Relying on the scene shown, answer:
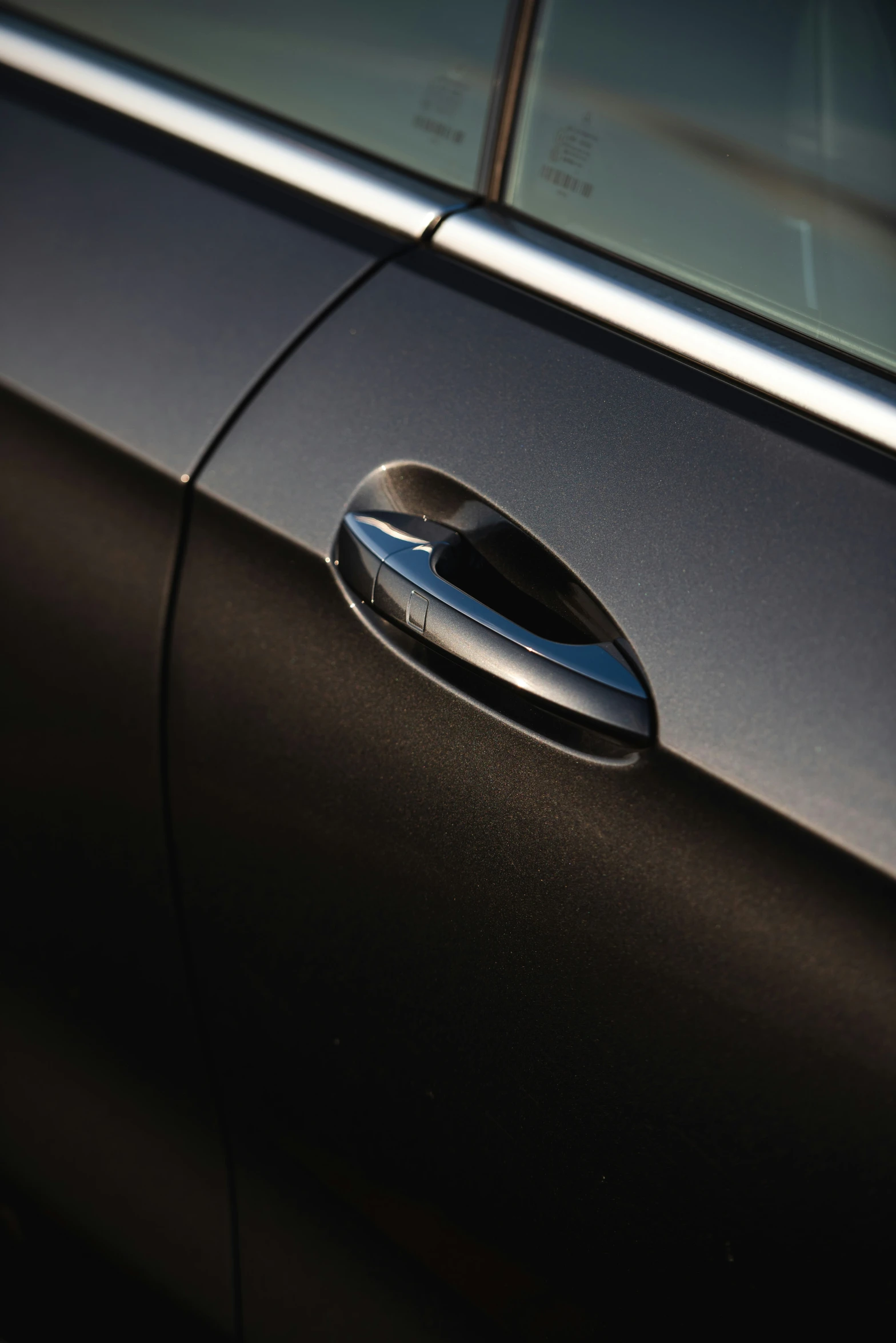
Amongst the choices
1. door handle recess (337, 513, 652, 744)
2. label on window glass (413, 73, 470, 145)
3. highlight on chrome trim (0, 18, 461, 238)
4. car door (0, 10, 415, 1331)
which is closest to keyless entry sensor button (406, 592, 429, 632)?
door handle recess (337, 513, 652, 744)

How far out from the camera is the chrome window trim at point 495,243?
3.00ft

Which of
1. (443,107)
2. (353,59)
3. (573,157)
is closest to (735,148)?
(573,157)

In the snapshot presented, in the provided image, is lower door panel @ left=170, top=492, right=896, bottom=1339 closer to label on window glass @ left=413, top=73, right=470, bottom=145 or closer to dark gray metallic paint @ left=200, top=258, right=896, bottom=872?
A: dark gray metallic paint @ left=200, top=258, right=896, bottom=872

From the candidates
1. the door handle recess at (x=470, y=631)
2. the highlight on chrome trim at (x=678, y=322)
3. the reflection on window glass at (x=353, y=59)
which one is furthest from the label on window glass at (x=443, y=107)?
the door handle recess at (x=470, y=631)

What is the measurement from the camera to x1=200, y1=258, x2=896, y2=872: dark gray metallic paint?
2.53 feet

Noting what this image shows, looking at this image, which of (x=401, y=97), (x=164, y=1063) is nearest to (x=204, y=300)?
(x=401, y=97)

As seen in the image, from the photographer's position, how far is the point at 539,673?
850mm

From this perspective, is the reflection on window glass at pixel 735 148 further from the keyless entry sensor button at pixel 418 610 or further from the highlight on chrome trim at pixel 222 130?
the keyless entry sensor button at pixel 418 610

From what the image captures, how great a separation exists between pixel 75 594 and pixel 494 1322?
28.9 inches

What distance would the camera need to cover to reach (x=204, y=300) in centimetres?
104

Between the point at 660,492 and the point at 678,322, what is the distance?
19 cm

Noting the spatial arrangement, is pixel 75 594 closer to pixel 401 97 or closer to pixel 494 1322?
pixel 401 97

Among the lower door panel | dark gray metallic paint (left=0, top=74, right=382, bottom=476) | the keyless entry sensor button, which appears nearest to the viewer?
the lower door panel

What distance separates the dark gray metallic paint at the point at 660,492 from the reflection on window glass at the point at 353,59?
19cm
